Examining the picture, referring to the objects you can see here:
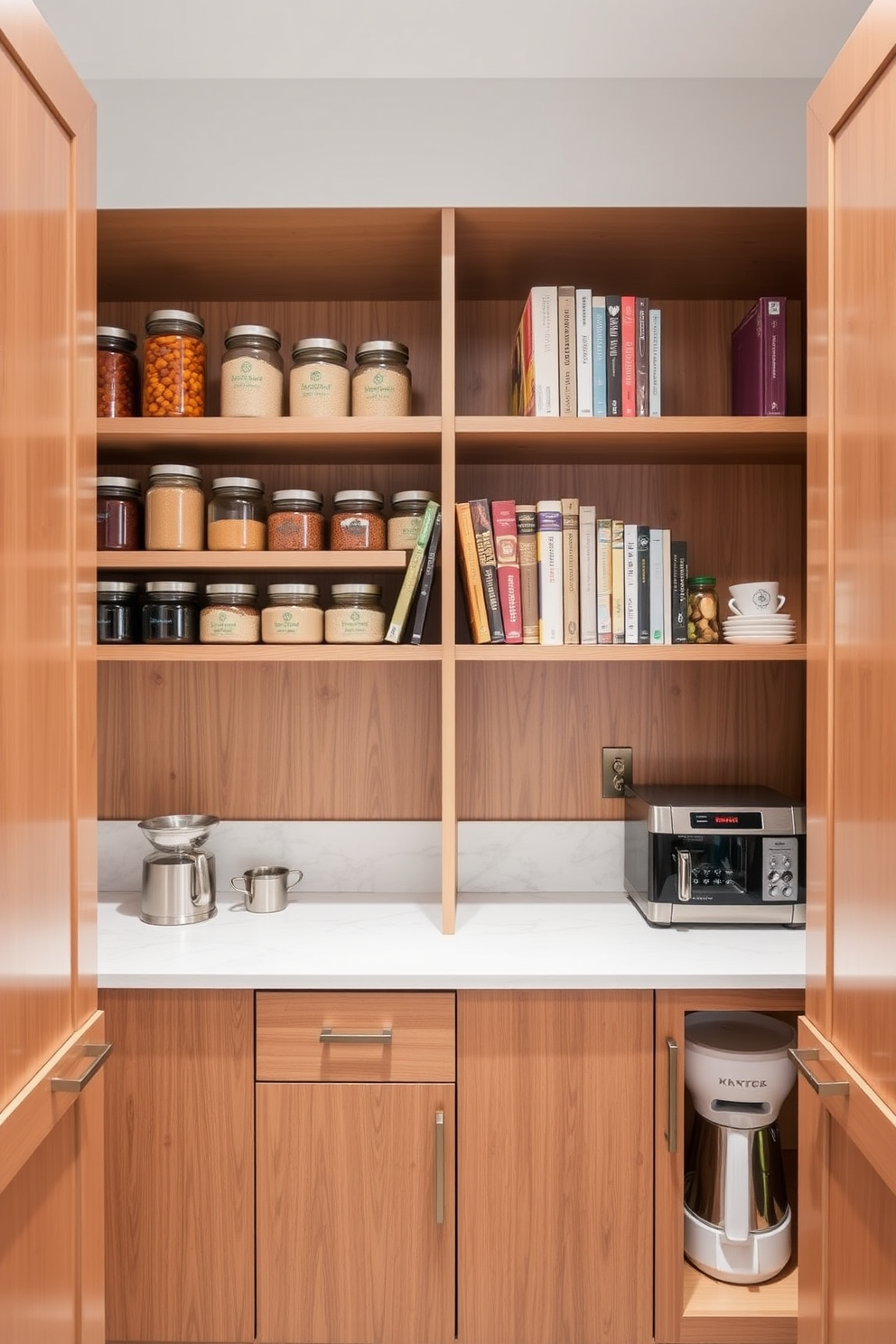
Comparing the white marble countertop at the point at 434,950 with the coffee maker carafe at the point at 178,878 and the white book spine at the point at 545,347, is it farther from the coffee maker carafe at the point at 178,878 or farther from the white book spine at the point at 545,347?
the white book spine at the point at 545,347

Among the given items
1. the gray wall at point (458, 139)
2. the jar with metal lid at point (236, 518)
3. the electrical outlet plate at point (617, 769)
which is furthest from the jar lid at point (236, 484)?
the electrical outlet plate at point (617, 769)

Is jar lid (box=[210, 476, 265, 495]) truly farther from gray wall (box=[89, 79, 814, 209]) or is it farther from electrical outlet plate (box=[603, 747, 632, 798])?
electrical outlet plate (box=[603, 747, 632, 798])

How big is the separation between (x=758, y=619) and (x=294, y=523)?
939mm

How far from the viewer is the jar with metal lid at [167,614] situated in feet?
6.08

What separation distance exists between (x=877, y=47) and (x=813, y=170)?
0.65ft

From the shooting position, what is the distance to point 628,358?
1.79 meters

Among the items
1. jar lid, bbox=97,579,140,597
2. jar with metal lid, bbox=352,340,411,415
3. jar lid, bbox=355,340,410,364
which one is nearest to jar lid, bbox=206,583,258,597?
jar lid, bbox=97,579,140,597

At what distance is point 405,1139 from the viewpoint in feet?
5.17

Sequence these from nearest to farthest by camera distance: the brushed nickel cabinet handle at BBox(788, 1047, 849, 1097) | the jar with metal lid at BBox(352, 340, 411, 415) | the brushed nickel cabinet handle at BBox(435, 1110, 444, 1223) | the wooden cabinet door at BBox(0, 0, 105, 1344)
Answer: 1. the wooden cabinet door at BBox(0, 0, 105, 1344)
2. the brushed nickel cabinet handle at BBox(788, 1047, 849, 1097)
3. the brushed nickel cabinet handle at BBox(435, 1110, 444, 1223)
4. the jar with metal lid at BBox(352, 340, 411, 415)

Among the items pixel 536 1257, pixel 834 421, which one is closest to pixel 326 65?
pixel 834 421

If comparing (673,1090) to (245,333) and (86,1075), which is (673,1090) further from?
(245,333)

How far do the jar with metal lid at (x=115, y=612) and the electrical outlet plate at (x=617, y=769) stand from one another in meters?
1.08

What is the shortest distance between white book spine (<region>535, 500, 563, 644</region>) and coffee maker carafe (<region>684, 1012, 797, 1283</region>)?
2.66 ft

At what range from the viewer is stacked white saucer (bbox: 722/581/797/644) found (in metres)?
1.84
